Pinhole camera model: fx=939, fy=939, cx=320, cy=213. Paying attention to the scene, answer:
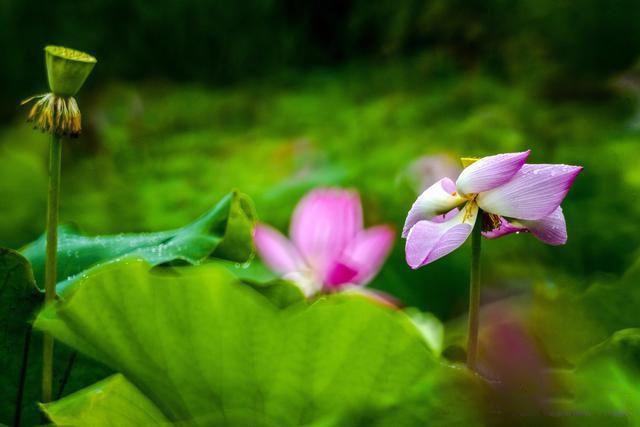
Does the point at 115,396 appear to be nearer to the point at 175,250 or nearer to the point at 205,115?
the point at 175,250

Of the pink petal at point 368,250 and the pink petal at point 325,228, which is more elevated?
the pink petal at point 325,228

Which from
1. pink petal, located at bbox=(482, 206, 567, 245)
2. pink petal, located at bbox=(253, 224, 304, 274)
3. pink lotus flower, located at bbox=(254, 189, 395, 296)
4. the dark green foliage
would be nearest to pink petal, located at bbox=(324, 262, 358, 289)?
pink lotus flower, located at bbox=(254, 189, 395, 296)

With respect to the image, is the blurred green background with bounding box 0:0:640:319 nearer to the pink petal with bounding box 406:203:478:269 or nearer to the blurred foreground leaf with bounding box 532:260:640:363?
the blurred foreground leaf with bounding box 532:260:640:363

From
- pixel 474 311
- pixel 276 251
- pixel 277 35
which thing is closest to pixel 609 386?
pixel 474 311

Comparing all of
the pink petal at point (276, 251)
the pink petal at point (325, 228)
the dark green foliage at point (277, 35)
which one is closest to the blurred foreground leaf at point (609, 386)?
the pink petal at point (325, 228)

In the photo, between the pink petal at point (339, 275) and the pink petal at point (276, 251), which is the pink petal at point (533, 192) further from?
the pink petal at point (276, 251)

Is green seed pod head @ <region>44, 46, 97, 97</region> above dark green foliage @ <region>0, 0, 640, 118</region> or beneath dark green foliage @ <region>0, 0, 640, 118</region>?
above
